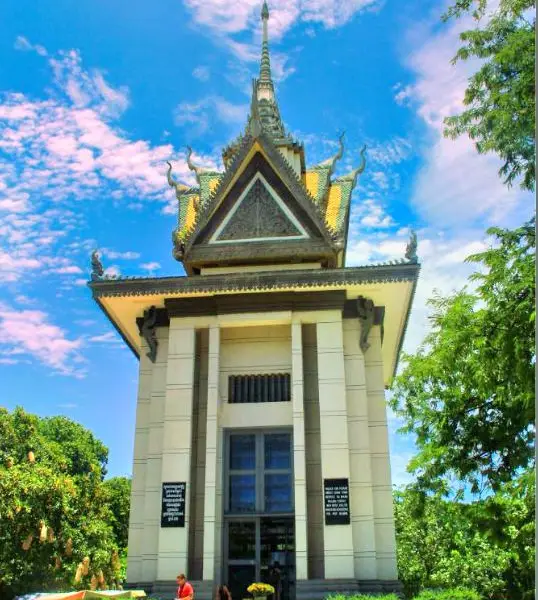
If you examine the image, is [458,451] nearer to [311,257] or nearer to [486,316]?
[486,316]

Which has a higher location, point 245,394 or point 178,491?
point 245,394

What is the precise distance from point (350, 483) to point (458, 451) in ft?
15.5

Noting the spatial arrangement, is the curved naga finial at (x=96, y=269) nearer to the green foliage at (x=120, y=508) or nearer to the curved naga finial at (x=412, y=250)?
the curved naga finial at (x=412, y=250)

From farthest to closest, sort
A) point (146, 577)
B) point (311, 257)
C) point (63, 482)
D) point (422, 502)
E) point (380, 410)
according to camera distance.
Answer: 1. point (63, 482)
2. point (311, 257)
3. point (380, 410)
4. point (146, 577)
5. point (422, 502)

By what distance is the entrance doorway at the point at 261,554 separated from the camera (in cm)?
1748

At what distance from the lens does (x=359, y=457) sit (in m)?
17.9

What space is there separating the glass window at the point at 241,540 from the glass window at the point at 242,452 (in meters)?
1.38

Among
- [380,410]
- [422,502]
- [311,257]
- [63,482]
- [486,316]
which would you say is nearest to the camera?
[486,316]

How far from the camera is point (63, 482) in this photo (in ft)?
93.1

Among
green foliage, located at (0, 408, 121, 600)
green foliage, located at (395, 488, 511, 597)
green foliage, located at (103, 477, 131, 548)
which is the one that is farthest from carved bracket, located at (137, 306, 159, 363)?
green foliage, located at (103, 477, 131, 548)

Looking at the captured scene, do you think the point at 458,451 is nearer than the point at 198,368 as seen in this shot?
Yes

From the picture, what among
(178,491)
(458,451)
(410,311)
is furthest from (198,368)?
(458,451)

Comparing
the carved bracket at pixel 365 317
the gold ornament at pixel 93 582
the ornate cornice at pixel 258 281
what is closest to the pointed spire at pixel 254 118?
the ornate cornice at pixel 258 281

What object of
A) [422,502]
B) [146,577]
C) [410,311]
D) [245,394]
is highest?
[410,311]
